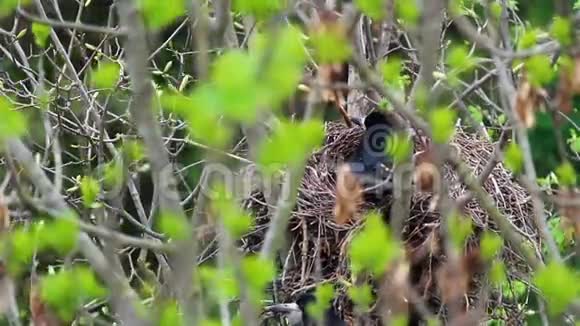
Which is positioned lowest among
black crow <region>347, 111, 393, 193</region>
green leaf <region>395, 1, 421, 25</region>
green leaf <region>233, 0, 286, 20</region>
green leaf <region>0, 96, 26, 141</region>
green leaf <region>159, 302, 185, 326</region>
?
black crow <region>347, 111, 393, 193</region>

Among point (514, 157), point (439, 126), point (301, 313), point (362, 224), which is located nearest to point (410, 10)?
point (439, 126)

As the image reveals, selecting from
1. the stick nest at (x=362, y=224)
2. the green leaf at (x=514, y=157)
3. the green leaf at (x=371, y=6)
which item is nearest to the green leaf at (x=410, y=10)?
the green leaf at (x=371, y=6)

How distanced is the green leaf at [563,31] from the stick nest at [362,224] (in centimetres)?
135

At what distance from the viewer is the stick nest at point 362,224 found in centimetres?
403

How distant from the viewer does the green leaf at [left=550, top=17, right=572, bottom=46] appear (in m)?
2.54

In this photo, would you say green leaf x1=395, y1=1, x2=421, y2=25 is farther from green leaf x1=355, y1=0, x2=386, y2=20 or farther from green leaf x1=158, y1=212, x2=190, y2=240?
green leaf x1=158, y1=212, x2=190, y2=240

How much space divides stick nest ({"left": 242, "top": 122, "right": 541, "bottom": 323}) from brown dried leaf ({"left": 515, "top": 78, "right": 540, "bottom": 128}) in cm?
131

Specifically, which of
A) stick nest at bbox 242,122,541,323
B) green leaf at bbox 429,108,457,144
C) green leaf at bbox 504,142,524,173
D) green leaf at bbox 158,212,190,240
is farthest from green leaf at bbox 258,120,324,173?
stick nest at bbox 242,122,541,323

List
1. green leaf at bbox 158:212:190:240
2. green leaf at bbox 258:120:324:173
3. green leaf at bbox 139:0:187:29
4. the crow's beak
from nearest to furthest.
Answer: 1. green leaf at bbox 258:120:324:173
2. green leaf at bbox 158:212:190:240
3. green leaf at bbox 139:0:187:29
4. the crow's beak

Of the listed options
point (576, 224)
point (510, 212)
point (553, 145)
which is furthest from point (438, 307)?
point (553, 145)

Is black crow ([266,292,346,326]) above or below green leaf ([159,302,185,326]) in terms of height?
below

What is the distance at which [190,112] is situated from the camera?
2.04 metres

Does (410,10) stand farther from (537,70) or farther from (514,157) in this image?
(514,157)

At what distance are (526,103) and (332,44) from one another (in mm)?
494
